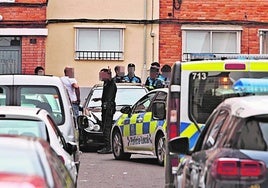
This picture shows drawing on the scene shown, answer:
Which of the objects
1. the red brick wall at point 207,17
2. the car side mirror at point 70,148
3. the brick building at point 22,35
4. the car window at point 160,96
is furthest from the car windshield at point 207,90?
the red brick wall at point 207,17

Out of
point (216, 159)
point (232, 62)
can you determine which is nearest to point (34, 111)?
point (232, 62)

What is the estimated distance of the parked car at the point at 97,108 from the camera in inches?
799

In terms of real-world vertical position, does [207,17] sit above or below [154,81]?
above

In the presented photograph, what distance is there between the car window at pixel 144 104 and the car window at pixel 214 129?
9111 mm

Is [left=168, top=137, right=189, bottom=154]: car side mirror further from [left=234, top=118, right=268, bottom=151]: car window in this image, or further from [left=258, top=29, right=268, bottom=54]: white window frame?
[left=258, top=29, right=268, bottom=54]: white window frame

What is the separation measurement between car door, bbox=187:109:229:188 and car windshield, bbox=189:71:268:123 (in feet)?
7.20

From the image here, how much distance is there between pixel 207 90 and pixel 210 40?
1820cm

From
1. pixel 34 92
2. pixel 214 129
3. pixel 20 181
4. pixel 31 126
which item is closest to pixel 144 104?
pixel 34 92

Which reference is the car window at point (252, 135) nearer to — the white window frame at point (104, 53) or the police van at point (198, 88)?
the police van at point (198, 88)

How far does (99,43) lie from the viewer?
1131 inches

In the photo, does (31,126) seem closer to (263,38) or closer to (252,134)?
(252,134)

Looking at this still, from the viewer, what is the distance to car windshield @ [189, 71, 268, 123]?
10719mm

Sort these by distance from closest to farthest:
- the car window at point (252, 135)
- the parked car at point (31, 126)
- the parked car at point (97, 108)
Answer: the car window at point (252, 135), the parked car at point (31, 126), the parked car at point (97, 108)

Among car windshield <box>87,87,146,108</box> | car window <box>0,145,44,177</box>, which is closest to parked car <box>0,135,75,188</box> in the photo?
car window <box>0,145,44,177</box>
